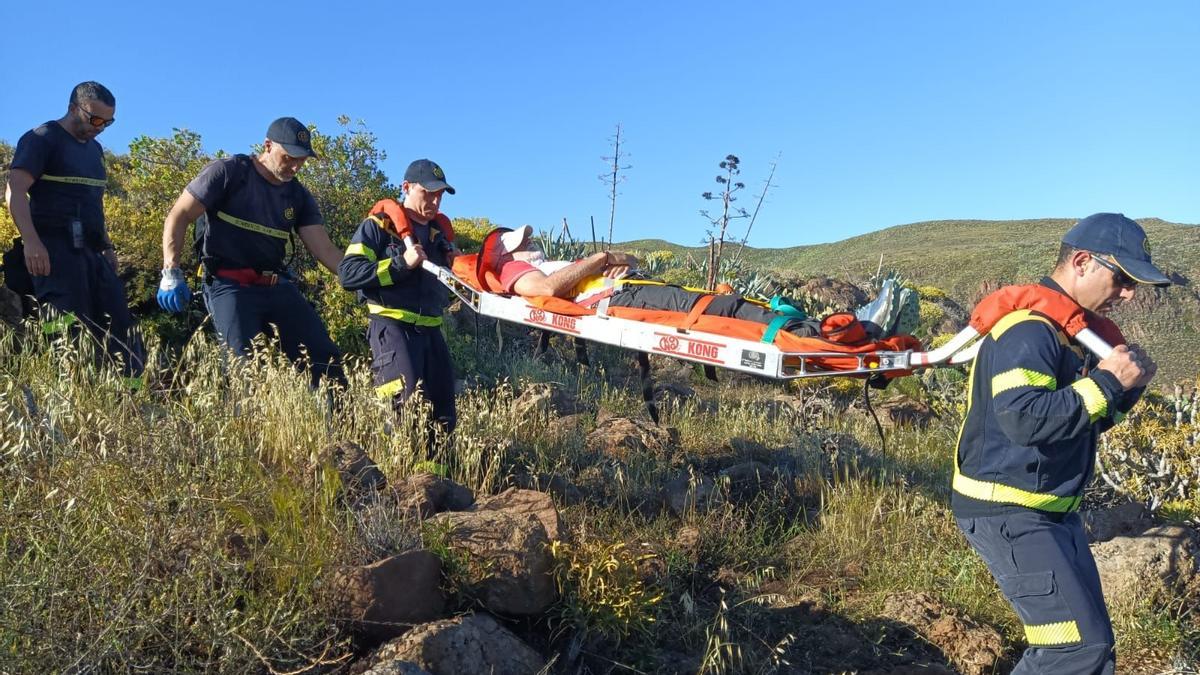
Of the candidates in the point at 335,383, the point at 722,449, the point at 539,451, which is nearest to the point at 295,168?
the point at 335,383

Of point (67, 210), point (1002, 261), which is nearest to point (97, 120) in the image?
point (67, 210)

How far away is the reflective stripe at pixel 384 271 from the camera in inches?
193

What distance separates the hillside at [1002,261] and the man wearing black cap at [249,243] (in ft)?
19.2

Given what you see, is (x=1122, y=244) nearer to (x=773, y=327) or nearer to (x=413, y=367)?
(x=773, y=327)

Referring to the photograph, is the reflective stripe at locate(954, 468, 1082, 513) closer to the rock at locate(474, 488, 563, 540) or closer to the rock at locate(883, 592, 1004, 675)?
the rock at locate(883, 592, 1004, 675)

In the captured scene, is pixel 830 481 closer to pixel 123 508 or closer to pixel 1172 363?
pixel 123 508

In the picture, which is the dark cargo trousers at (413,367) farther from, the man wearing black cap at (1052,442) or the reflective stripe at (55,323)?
the man wearing black cap at (1052,442)

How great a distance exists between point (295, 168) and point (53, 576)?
3.22m

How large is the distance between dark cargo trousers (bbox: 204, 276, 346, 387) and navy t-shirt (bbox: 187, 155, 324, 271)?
158 millimetres

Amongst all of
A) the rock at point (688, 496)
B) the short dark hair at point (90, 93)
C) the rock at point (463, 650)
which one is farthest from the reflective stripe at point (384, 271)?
the short dark hair at point (90, 93)

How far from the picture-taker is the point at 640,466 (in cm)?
562

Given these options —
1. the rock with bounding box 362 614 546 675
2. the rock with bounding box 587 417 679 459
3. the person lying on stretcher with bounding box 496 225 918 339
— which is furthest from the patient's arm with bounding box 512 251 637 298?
the rock with bounding box 362 614 546 675

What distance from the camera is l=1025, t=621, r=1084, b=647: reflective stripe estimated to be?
2.93m

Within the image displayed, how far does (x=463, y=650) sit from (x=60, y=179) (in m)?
4.73
